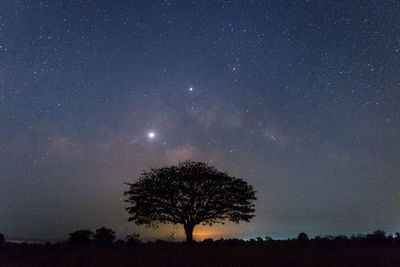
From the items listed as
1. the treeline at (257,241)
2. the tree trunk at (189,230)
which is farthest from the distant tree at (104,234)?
the tree trunk at (189,230)

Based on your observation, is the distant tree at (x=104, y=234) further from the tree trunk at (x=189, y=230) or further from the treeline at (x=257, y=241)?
the tree trunk at (x=189, y=230)

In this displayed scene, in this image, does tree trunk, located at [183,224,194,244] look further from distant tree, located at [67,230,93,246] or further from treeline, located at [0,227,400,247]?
distant tree, located at [67,230,93,246]

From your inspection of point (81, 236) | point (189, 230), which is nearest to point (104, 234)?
point (81, 236)

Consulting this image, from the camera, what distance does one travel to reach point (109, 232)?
3600 centimetres

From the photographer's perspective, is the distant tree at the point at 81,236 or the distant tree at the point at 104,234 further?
the distant tree at the point at 104,234

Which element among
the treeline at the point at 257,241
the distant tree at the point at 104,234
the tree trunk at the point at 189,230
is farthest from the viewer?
the distant tree at the point at 104,234

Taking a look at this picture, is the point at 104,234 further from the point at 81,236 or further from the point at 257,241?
the point at 257,241

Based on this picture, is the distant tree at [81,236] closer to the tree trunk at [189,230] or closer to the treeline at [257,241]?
the treeline at [257,241]

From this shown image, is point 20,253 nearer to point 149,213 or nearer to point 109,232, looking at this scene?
point 149,213

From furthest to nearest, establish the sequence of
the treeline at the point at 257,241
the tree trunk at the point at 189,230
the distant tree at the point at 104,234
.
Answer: the distant tree at the point at 104,234, the tree trunk at the point at 189,230, the treeline at the point at 257,241

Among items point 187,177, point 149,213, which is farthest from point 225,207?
point 149,213

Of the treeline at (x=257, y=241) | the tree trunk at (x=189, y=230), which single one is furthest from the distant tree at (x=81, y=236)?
the tree trunk at (x=189, y=230)

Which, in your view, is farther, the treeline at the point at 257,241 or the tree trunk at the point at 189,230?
the tree trunk at the point at 189,230

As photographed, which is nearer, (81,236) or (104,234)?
(81,236)
